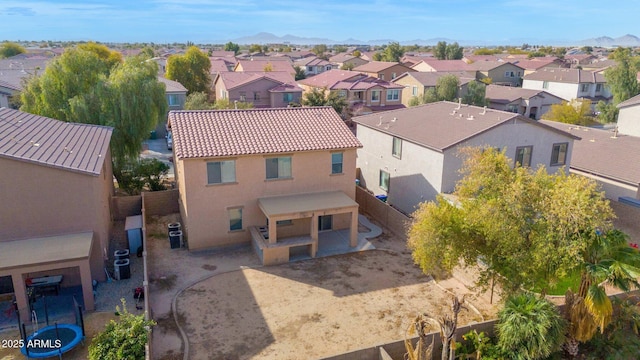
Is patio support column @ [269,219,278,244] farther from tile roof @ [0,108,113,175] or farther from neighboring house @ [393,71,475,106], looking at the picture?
neighboring house @ [393,71,475,106]

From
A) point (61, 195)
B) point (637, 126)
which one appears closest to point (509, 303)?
point (61, 195)

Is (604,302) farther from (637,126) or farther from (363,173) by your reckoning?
(637,126)

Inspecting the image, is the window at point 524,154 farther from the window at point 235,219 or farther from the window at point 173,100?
the window at point 173,100

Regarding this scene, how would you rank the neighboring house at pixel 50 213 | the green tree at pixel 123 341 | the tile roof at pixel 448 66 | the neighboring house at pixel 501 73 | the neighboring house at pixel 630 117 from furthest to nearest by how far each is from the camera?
the tile roof at pixel 448 66, the neighboring house at pixel 501 73, the neighboring house at pixel 630 117, the neighboring house at pixel 50 213, the green tree at pixel 123 341

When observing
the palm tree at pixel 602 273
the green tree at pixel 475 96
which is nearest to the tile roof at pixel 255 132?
the palm tree at pixel 602 273

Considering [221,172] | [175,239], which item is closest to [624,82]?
[221,172]

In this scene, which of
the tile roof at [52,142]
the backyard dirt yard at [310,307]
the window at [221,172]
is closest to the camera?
the backyard dirt yard at [310,307]

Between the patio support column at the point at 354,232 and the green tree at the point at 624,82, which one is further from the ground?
the green tree at the point at 624,82
